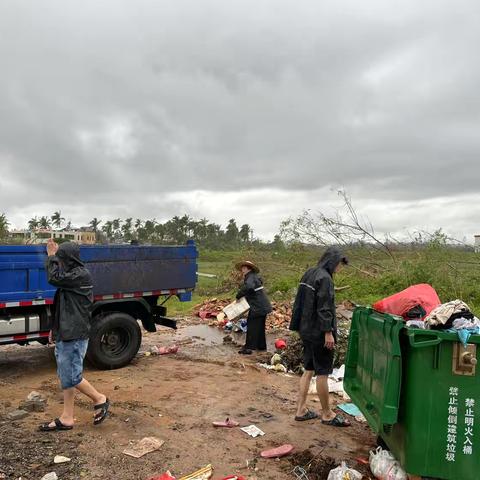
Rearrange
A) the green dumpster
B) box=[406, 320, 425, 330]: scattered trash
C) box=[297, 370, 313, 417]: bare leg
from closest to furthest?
the green dumpster < box=[406, 320, 425, 330]: scattered trash < box=[297, 370, 313, 417]: bare leg

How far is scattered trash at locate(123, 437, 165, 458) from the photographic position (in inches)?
176

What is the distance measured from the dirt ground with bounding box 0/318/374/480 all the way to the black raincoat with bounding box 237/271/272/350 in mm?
1095

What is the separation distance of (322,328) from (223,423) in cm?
144

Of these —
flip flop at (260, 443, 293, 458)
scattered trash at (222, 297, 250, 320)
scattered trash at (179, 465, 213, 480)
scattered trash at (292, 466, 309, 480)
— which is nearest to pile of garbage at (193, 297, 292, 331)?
scattered trash at (222, 297, 250, 320)

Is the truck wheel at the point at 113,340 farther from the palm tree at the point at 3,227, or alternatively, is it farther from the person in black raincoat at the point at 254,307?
the palm tree at the point at 3,227

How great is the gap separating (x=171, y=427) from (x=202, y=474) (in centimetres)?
116

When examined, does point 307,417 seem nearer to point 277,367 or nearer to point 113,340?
point 277,367

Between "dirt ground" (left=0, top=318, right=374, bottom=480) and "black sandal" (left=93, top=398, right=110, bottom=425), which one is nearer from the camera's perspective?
"dirt ground" (left=0, top=318, right=374, bottom=480)

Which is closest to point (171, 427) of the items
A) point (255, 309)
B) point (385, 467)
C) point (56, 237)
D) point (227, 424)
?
point (227, 424)

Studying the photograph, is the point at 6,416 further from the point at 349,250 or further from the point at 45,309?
the point at 349,250

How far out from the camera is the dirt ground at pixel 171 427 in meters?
4.24

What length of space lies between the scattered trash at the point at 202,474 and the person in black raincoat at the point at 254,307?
4950 mm

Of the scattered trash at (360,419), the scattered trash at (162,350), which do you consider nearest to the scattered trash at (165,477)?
the scattered trash at (360,419)

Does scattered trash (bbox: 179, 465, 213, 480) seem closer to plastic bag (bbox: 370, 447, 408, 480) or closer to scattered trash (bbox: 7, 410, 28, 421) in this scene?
plastic bag (bbox: 370, 447, 408, 480)
